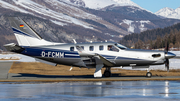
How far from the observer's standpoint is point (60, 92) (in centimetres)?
1691

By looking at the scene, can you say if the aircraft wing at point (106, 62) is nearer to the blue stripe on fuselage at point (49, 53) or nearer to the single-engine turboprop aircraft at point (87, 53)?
the single-engine turboprop aircraft at point (87, 53)

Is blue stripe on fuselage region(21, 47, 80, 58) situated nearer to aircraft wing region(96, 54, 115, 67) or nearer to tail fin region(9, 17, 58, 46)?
tail fin region(9, 17, 58, 46)

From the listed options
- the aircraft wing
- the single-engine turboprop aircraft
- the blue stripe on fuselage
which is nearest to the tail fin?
the single-engine turboprop aircraft

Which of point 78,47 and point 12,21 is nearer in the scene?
point 78,47

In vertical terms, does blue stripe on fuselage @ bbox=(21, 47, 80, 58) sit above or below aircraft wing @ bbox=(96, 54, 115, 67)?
above

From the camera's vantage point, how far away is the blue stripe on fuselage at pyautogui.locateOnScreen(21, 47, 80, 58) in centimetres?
2602

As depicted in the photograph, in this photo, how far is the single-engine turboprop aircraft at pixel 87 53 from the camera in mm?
24875

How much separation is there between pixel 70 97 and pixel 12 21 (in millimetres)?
13998

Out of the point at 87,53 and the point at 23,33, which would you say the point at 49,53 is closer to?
the point at 23,33

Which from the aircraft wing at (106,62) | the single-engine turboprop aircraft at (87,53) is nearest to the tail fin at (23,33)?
the single-engine turboprop aircraft at (87,53)

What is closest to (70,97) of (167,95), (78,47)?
(167,95)

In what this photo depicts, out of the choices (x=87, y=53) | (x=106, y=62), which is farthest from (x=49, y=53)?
(x=106, y=62)

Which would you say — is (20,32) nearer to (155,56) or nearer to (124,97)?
(155,56)

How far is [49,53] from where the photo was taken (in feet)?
86.4
